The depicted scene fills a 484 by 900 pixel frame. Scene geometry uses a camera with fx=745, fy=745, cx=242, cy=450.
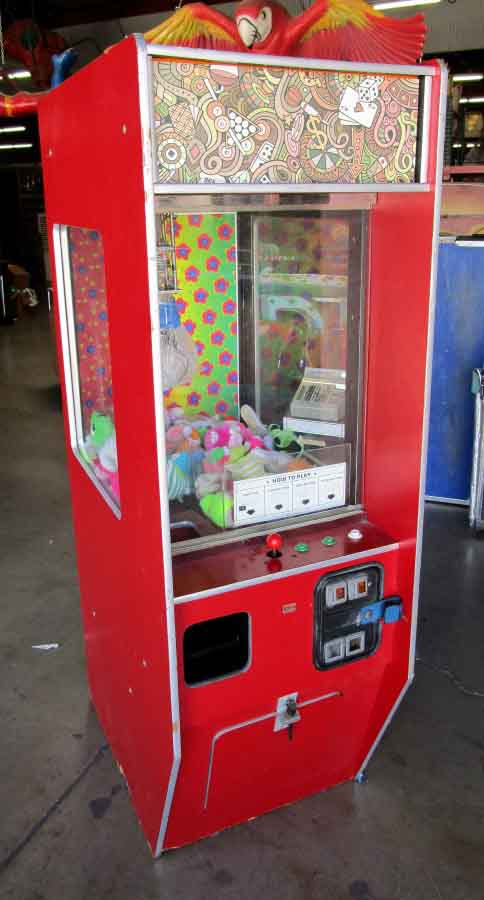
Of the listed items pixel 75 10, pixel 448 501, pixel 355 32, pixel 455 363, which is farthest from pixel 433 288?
pixel 75 10

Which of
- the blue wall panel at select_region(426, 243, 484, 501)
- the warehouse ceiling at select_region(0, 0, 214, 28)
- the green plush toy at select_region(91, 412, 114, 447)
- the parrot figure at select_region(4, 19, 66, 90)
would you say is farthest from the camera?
the warehouse ceiling at select_region(0, 0, 214, 28)

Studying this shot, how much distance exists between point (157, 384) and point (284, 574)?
635 millimetres

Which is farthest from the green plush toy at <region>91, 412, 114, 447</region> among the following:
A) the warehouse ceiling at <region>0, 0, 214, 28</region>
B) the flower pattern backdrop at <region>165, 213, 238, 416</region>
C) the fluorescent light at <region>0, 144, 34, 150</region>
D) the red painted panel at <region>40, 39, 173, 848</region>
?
the fluorescent light at <region>0, 144, 34, 150</region>

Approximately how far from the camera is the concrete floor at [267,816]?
79.3 inches

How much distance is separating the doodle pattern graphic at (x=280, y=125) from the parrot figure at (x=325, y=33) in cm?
9

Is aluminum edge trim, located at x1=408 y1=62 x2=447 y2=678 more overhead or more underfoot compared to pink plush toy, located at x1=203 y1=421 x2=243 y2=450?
more overhead

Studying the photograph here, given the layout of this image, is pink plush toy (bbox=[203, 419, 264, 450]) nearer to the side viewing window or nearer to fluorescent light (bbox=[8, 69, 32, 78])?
the side viewing window

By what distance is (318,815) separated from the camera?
2.22 meters

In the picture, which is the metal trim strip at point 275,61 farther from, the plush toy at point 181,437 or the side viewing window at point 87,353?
the plush toy at point 181,437

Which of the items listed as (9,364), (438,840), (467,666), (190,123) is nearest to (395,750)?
(438,840)

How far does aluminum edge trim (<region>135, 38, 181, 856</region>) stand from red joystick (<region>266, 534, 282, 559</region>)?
0.37 meters

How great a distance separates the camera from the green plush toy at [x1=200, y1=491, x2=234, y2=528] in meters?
1.99

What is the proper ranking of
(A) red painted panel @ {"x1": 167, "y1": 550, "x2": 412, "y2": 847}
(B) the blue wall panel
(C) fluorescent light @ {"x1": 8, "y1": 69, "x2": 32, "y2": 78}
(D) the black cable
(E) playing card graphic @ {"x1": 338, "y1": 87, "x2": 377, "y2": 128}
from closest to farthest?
(E) playing card graphic @ {"x1": 338, "y1": 87, "x2": 377, "y2": 128} < (A) red painted panel @ {"x1": 167, "y1": 550, "x2": 412, "y2": 847} < (D) the black cable < (B) the blue wall panel < (C) fluorescent light @ {"x1": 8, "y1": 69, "x2": 32, "y2": 78}

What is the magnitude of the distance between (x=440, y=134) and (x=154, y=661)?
140 cm
